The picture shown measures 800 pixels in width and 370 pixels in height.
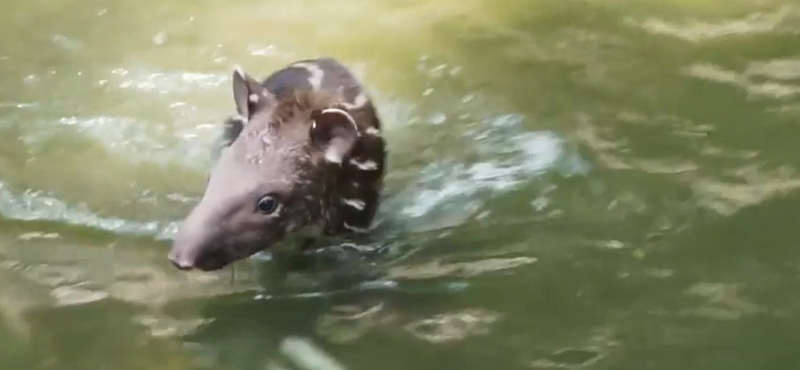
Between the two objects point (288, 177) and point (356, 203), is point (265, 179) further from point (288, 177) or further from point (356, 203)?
point (356, 203)

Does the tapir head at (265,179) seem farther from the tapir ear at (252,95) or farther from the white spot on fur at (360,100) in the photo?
the white spot on fur at (360,100)

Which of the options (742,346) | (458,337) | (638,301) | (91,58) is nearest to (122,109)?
(91,58)

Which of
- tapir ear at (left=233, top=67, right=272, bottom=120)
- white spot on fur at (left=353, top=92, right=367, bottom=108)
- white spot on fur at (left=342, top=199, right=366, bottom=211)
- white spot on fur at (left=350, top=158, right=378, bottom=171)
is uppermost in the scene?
white spot on fur at (left=353, top=92, right=367, bottom=108)

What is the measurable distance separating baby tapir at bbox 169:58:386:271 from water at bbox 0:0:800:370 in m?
0.20

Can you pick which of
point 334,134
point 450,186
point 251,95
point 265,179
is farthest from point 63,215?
point 450,186

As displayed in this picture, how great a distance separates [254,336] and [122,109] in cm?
172

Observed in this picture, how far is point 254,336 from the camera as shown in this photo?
3.12 metres

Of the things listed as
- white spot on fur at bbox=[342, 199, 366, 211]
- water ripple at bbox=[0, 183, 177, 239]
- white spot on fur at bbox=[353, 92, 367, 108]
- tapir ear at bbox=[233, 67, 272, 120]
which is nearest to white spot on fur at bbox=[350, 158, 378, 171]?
white spot on fur at bbox=[342, 199, 366, 211]

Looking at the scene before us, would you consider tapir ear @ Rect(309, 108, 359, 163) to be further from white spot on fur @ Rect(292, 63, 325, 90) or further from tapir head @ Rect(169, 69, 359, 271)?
white spot on fur @ Rect(292, 63, 325, 90)

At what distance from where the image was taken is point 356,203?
139 inches

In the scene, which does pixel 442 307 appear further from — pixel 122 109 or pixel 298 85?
pixel 122 109

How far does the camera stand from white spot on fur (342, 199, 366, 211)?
3490mm

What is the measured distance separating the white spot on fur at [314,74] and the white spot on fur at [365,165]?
1.19ft

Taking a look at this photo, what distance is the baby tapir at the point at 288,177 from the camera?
305 centimetres
